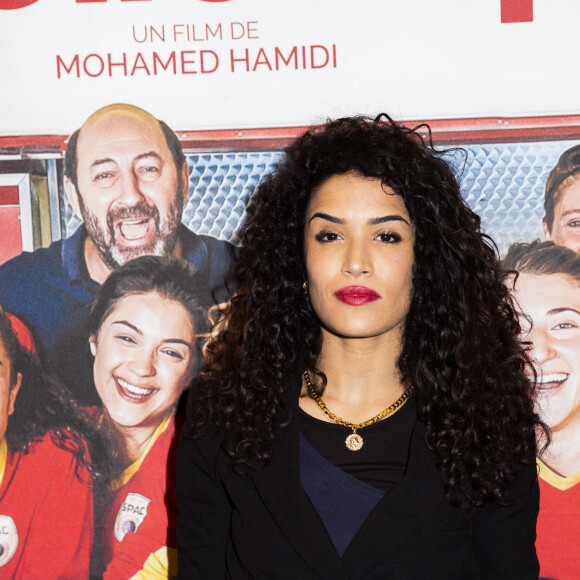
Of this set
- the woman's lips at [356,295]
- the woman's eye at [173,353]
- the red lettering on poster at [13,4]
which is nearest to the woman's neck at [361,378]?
the woman's lips at [356,295]

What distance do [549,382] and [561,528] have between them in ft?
1.13

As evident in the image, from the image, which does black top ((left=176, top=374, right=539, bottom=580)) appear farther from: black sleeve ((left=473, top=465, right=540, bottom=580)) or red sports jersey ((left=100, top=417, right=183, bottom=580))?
red sports jersey ((left=100, top=417, right=183, bottom=580))

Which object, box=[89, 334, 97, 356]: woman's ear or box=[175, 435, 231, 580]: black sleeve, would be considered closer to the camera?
box=[175, 435, 231, 580]: black sleeve

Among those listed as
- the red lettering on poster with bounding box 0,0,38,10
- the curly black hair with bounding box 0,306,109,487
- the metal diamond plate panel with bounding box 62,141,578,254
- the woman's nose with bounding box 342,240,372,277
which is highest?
the red lettering on poster with bounding box 0,0,38,10

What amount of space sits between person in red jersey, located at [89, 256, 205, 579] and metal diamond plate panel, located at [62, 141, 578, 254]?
0.16m

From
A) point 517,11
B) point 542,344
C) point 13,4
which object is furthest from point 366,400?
point 13,4

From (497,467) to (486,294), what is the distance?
0.35 metres

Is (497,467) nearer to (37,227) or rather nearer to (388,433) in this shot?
(388,433)

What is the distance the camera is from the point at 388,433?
1.45m

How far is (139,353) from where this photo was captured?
1766mm

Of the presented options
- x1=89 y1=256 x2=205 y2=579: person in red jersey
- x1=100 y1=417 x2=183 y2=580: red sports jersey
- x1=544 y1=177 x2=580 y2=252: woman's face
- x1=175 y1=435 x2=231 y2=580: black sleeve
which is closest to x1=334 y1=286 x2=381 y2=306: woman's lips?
x1=175 y1=435 x2=231 y2=580: black sleeve

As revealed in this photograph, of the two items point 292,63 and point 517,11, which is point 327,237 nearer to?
point 292,63

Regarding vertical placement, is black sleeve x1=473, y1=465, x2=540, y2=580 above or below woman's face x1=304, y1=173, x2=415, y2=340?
below

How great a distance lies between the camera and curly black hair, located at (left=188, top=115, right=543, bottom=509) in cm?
144
